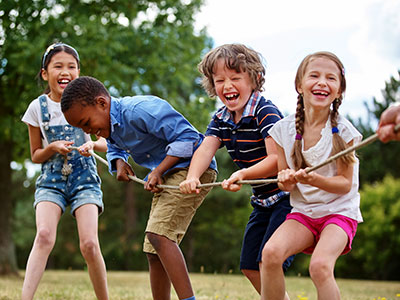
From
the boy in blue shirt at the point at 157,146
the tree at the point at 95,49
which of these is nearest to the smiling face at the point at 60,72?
the boy in blue shirt at the point at 157,146

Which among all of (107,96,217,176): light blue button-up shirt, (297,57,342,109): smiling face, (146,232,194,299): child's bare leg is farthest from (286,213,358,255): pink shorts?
(107,96,217,176): light blue button-up shirt

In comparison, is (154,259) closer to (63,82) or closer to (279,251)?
(279,251)

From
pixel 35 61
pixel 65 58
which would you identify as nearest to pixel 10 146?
pixel 35 61

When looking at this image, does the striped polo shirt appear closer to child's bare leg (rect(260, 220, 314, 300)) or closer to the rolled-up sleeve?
the rolled-up sleeve

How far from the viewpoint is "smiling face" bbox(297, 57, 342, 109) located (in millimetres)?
3014

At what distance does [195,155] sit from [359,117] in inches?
953

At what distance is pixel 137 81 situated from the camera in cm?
1091

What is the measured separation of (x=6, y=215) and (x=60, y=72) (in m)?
8.67

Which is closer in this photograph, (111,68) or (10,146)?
(111,68)

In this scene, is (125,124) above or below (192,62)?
below

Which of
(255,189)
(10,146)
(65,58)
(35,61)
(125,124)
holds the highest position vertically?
(35,61)

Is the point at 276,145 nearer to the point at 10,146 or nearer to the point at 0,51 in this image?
the point at 0,51


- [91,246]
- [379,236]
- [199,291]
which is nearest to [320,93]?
[91,246]

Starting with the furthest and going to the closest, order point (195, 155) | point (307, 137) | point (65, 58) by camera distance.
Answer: point (65, 58) → point (195, 155) → point (307, 137)
